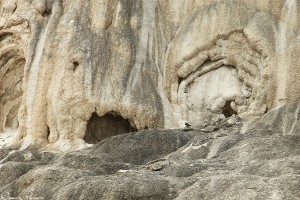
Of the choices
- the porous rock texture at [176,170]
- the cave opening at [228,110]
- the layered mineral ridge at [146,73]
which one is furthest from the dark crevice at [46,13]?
the cave opening at [228,110]

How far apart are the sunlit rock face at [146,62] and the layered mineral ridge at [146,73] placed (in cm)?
4

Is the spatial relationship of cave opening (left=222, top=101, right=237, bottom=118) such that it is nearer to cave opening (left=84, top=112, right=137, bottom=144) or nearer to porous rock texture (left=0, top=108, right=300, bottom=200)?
cave opening (left=84, top=112, right=137, bottom=144)

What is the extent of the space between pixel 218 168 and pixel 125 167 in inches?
91.2

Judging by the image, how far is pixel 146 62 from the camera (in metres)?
23.4

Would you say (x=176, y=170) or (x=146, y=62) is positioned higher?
(x=146, y=62)

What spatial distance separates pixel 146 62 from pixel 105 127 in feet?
8.68

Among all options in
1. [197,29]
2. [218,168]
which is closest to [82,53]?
[197,29]

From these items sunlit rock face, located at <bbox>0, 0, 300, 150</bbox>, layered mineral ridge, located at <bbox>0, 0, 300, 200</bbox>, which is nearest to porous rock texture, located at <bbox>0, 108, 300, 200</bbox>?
layered mineral ridge, located at <bbox>0, 0, 300, 200</bbox>

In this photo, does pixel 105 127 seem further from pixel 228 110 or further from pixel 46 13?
pixel 46 13

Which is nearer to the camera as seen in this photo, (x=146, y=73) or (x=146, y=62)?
(x=146, y=73)

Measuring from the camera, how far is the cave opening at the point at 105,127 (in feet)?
73.4

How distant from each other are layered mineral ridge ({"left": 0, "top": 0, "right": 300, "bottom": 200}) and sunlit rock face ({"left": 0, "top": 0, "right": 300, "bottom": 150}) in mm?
36

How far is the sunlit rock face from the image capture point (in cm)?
2106

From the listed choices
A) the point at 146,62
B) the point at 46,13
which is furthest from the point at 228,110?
the point at 46,13
